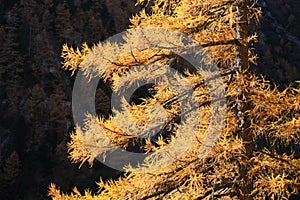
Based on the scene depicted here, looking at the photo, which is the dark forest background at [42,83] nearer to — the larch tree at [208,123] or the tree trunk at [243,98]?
the larch tree at [208,123]

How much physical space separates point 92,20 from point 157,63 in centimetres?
7655

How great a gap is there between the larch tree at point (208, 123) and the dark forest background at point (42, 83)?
43.0 meters

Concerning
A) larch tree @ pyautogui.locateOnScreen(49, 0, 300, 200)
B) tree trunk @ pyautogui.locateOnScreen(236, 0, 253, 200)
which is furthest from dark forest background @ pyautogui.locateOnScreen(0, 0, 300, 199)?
tree trunk @ pyautogui.locateOnScreen(236, 0, 253, 200)

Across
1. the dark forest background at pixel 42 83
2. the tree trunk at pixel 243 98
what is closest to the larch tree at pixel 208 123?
the tree trunk at pixel 243 98

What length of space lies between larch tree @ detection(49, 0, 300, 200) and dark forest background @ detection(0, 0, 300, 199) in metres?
43.0

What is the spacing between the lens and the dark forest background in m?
48.8

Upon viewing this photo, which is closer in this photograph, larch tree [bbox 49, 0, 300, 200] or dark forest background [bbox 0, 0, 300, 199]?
larch tree [bbox 49, 0, 300, 200]

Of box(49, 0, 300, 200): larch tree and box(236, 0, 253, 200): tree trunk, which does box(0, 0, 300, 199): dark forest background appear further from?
box(236, 0, 253, 200): tree trunk

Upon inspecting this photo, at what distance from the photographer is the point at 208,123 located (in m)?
4.06

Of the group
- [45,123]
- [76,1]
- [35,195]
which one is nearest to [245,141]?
[35,195]

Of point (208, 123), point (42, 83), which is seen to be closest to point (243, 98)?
point (208, 123)

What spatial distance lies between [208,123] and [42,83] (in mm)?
62673

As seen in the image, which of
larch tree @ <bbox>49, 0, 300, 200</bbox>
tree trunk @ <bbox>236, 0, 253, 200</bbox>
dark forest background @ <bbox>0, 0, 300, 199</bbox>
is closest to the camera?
larch tree @ <bbox>49, 0, 300, 200</bbox>

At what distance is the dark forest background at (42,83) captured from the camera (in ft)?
160
